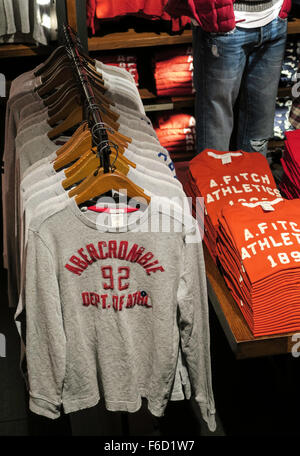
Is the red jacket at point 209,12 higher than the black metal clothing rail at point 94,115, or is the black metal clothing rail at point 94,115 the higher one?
the red jacket at point 209,12

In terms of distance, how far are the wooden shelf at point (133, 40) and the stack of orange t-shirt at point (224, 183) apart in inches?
54.5

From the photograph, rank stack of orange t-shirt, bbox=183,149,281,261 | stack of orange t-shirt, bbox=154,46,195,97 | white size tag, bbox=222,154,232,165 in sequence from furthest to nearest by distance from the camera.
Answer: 1. stack of orange t-shirt, bbox=154,46,195,97
2. white size tag, bbox=222,154,232,165
3. stack of orange t-shirt, bbox=183,149,281,261

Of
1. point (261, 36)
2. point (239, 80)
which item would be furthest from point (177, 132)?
point (261, 36)

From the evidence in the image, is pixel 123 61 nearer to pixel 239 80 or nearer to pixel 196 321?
pixel 239 80

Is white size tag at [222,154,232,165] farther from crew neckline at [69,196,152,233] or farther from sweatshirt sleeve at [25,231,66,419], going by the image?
sweatshirt sleeve at [25,231,66,419]

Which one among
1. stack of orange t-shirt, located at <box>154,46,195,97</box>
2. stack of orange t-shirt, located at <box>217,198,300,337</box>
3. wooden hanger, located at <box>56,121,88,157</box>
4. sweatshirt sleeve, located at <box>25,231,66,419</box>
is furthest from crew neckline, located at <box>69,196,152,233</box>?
stack of orange t-shirt, located at <box>154,46,195,97</box>

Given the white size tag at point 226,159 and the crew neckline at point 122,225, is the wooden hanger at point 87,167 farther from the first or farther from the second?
the white size tag at point 226,159

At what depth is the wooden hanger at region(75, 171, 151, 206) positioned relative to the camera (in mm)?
1488

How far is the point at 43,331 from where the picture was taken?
5.28 ft

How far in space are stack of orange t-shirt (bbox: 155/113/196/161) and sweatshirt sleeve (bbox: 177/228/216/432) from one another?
2.18 meters

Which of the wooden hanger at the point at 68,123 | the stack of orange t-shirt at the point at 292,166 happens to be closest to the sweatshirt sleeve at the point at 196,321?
the wooden hanger at the point at 68,123

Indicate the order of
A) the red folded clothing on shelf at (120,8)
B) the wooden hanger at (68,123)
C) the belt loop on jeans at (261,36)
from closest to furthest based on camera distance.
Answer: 1. the wooden hanger at (68,123)
2. the belt loop on jeans at (261,36)
3. the red folded clothing on shelf at (120,8)

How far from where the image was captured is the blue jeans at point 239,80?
8.19 ft

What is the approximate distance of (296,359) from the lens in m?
2.46
